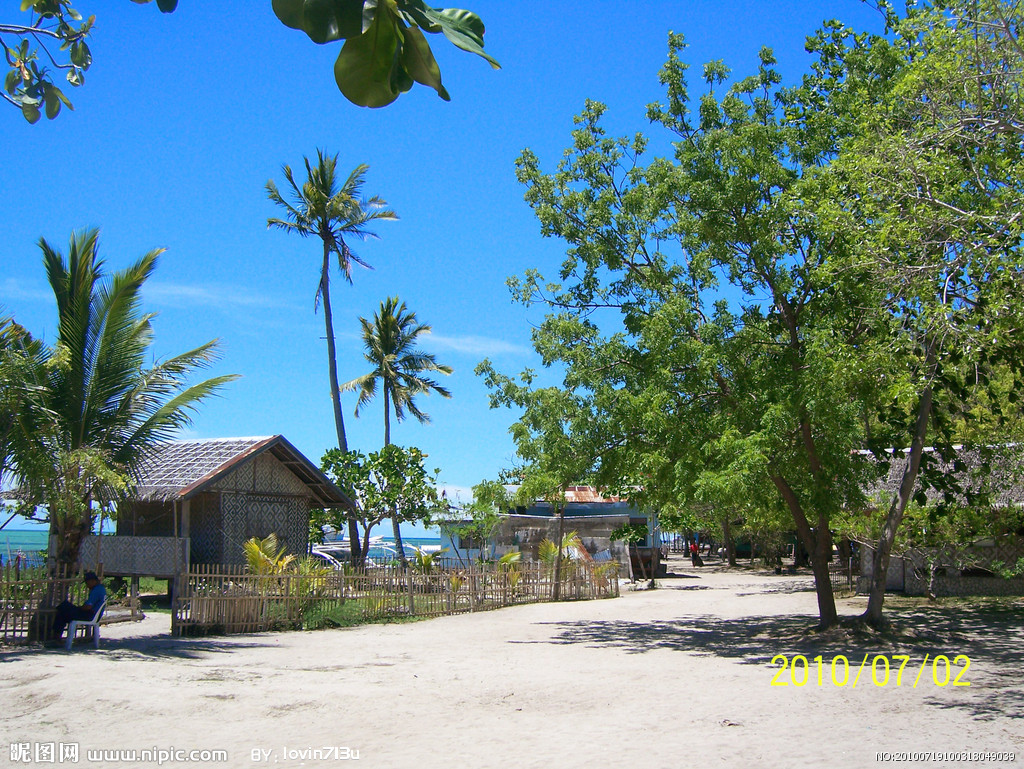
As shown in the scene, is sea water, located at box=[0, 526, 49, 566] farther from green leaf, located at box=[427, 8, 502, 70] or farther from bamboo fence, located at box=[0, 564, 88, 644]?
green leaf, located at box=[427, 8, 502, 70]

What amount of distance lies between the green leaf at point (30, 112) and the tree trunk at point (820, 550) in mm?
12654

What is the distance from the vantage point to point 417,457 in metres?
28.7

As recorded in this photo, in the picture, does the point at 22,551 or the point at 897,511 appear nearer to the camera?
the point at 897,511

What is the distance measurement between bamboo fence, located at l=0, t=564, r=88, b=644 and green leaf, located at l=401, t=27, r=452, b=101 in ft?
45.2

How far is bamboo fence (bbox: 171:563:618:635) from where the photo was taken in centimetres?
1554

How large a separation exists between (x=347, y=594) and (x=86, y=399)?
690 cm

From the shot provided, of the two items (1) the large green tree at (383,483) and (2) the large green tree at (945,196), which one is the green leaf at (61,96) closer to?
(2) the large green tree at (945,196)

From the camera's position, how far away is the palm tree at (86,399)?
42.4 ft

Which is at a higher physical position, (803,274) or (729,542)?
(803,274)

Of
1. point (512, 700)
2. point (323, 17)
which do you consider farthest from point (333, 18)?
point (512, 700)

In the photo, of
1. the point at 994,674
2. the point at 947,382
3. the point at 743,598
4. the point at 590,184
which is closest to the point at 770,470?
the point at 947,382

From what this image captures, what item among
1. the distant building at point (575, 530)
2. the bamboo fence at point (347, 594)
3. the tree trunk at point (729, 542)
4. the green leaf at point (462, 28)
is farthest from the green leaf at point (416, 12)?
the tree trunk at point (729, 542)

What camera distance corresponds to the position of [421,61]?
194cm

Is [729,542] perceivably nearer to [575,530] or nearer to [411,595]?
[575,530]
